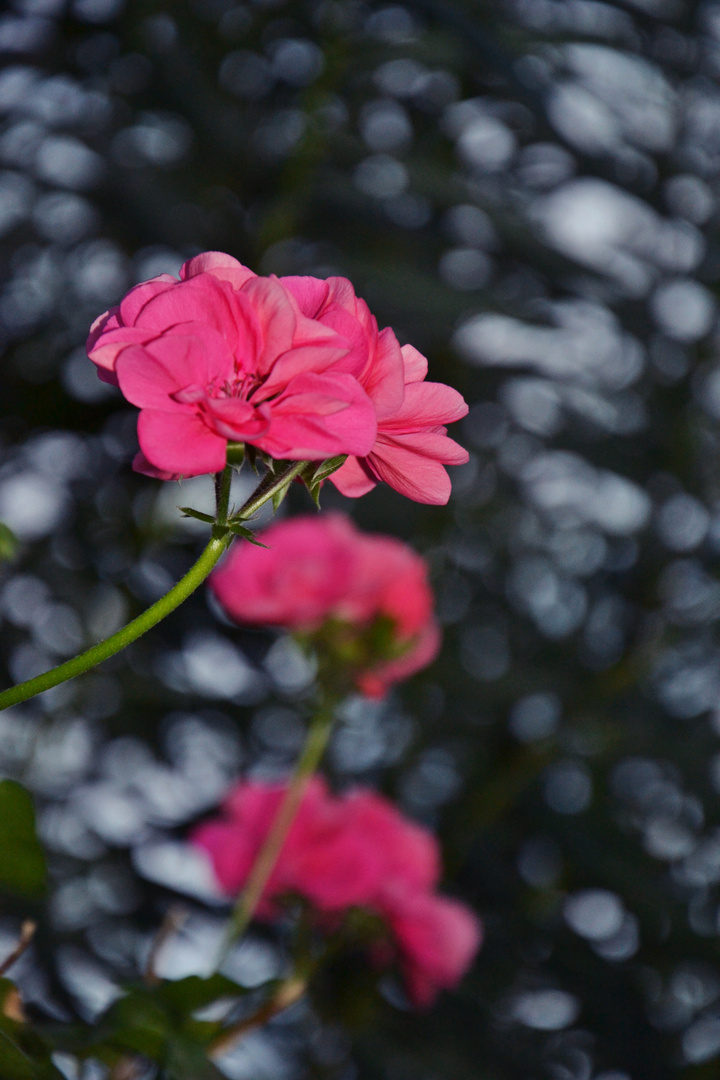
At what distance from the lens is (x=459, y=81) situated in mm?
712

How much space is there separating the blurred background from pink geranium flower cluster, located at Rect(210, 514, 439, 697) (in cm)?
9

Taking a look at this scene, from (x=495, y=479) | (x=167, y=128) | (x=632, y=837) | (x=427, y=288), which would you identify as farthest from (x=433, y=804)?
(x=167, y=128)

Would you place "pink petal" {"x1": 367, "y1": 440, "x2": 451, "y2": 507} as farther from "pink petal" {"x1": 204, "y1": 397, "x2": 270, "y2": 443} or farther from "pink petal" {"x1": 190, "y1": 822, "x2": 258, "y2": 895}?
"pink petal" {"x1": 190, "y1": 822, "x2": 258, "y2": 895}

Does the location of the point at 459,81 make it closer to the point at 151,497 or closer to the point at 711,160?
the point at 711,160

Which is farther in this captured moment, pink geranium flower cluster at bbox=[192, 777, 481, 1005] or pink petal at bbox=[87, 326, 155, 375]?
pink geranium flower cluster at bbox=[192, 777, 481, 1005]

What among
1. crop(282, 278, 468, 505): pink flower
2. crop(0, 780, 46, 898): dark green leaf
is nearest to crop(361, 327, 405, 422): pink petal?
crop(282, 278, 468, 505): pink flower

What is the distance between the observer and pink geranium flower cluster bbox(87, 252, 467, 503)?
0.50 ft

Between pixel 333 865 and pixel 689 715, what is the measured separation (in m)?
0.48

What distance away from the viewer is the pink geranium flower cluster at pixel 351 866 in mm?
467

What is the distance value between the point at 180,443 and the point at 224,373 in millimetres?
21

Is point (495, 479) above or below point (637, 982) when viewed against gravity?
above

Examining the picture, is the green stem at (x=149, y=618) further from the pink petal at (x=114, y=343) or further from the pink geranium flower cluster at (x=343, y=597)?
the pink geranium flower cluster at (x=343, y=597)

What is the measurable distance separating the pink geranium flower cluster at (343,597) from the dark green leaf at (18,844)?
272 millimetres

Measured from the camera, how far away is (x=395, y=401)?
16 cm
